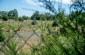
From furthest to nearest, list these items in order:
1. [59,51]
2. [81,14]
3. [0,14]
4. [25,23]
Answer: [25,23] < [0,14] < [59,51] < [81,14]

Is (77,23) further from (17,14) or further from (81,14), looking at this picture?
(17,14)

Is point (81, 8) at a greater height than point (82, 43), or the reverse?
point (81, 8)

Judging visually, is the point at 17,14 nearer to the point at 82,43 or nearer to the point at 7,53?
the point at 7,53

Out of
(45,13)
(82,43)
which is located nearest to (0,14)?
(45,13)

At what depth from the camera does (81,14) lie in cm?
143

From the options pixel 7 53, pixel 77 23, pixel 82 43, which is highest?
pixel 77 23

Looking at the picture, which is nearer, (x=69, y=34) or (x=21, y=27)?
(x=69, y=34)

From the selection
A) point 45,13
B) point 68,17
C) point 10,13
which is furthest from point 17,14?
point 68,17

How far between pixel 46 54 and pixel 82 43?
29 centimetres

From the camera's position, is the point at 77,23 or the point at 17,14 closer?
the point at 77,23

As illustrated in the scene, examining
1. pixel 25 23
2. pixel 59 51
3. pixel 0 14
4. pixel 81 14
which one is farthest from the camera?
pixel 25 23

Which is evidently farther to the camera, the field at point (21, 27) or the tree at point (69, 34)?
the field at point (21, 27)

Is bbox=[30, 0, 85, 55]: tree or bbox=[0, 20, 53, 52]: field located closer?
bbox=[30, 0, 85, 55]: tree

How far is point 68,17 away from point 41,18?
18 centimetres
